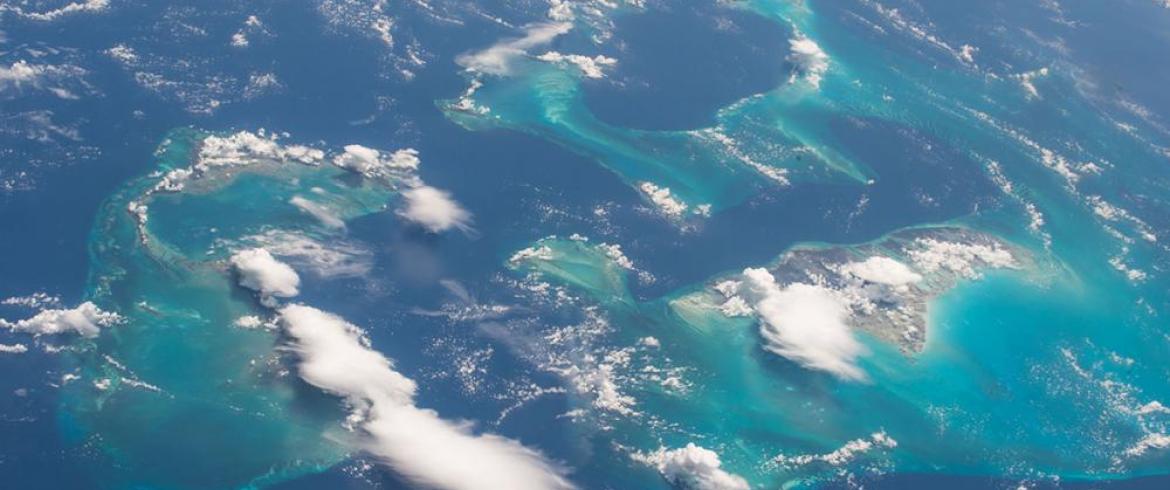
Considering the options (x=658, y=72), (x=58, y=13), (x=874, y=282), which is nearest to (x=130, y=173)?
(x=58, y=13)

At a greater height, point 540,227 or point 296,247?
point 540,227

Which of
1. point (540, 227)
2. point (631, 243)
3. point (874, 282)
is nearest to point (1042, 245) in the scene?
point (874, 282)

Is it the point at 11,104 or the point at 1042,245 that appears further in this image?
the point at 1042,245

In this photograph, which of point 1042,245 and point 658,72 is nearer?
point 1042,245

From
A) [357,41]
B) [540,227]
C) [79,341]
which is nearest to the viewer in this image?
[79,341]

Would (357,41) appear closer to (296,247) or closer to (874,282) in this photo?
(296,247)

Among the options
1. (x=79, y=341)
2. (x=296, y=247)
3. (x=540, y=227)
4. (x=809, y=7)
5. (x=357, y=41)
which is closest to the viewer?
(x=79, y=341)

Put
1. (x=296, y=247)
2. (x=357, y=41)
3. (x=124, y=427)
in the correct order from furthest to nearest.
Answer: (x=357, y=41) → (x=296, y=247) → (x=124, y=427)

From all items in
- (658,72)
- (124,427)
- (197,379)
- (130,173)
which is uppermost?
(658,72)

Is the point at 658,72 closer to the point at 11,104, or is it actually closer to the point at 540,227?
the point at 540,227
